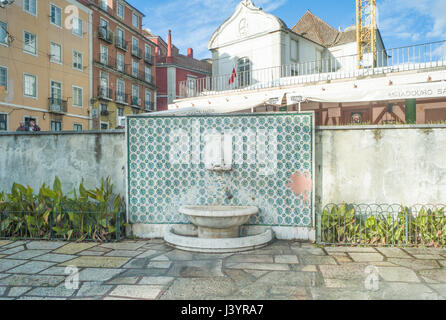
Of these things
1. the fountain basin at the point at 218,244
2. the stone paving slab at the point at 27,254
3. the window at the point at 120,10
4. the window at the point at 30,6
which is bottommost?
the stone paving slab at the point at 27,254

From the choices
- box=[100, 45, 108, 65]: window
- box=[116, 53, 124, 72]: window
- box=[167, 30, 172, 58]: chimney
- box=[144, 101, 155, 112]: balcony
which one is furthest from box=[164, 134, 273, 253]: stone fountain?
box=[167, 30, 172, 58]: chimney

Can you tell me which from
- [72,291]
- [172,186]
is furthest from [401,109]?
[72,291]

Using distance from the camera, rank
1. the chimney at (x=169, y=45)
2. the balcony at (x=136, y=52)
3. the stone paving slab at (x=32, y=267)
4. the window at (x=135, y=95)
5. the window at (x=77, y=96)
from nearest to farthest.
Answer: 1. the stone paving slab at (x=32, y=267)
2. the window at (x=77, y=96)
3. the window at (x=135, y=95)
4. the balcony at (x=136, y=52)
5. the chimney at (x=169, y=45)

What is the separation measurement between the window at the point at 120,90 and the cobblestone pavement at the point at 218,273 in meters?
26.5

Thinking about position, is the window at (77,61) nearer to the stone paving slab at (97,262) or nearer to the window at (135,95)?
the window at (135,95)

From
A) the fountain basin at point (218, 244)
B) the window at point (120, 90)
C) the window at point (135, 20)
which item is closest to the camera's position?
the fountain basin at point (218, 244)

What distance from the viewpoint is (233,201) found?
6.12 m

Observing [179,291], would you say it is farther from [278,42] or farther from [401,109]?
[278,42]

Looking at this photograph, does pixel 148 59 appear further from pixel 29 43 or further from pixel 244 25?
pixel 244 25

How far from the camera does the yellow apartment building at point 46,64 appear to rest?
19531mm

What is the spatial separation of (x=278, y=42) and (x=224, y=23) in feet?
15.0

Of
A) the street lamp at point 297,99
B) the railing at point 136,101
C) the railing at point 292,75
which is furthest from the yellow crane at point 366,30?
the railing at point 136,101

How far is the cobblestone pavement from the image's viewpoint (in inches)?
142

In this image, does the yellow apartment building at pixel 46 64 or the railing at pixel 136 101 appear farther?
the railing at pixel 136 101
